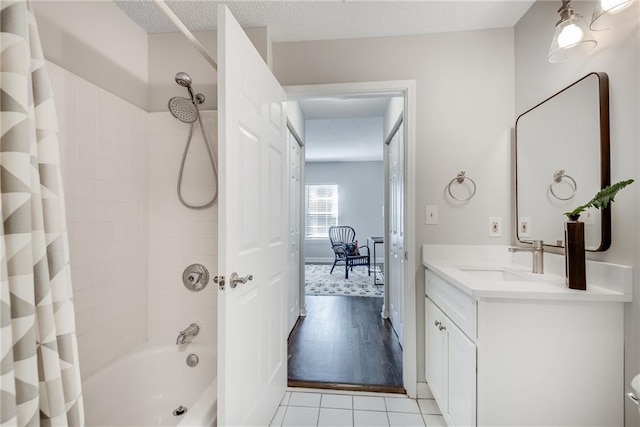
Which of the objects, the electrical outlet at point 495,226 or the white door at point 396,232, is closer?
the electrical outlet at point 495,226

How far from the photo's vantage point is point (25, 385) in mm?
629

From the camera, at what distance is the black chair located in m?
5.64

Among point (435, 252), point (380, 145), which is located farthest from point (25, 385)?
point (380, 145)

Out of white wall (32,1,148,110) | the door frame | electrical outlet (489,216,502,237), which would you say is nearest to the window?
the door frame

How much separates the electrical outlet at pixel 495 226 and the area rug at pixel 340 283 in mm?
2703

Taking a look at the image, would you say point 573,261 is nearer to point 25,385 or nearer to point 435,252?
point 435,252

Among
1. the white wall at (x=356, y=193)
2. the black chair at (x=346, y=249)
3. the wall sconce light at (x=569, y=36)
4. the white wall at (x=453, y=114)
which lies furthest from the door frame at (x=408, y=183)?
the white wall at (x=356, y=193)

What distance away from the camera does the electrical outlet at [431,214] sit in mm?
1914

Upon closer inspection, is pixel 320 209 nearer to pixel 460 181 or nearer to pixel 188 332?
pixel 460 181

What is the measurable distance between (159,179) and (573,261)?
7.17 ft

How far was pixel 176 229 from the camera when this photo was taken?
184cm

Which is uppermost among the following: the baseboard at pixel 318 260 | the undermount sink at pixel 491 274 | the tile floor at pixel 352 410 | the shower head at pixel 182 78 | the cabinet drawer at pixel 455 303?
the shower head at pixel 182 78

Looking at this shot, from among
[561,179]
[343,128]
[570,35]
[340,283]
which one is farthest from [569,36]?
[340,283]

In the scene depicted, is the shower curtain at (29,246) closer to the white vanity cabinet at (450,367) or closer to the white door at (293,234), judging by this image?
the white vanity cabinet at (450,367)
